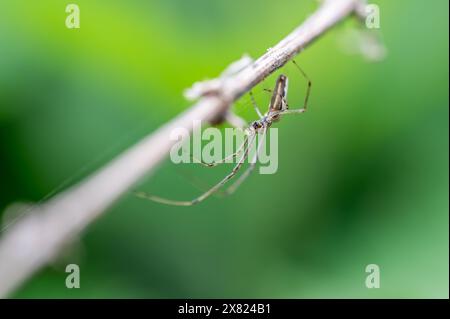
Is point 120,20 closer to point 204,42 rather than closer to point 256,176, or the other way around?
point 204,42

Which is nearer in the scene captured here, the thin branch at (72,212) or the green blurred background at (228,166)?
the thin branch at (72,212)

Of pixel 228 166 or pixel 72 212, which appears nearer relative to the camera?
pixel 72 212

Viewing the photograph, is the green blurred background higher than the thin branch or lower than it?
higher

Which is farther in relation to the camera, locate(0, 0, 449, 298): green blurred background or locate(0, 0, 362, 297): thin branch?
locate(0, 0, 449, 298): green blurred background

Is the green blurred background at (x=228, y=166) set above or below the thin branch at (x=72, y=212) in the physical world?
above

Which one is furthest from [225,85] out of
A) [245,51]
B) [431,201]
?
[431,201]
